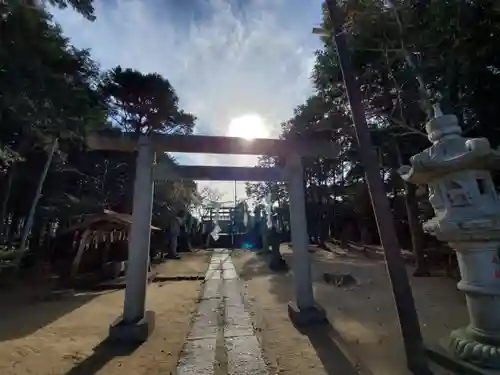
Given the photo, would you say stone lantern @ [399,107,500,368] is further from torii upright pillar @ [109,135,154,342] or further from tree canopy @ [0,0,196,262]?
tree canopy @ [0,0,196,262]

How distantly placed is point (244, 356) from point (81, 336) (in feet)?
9.90

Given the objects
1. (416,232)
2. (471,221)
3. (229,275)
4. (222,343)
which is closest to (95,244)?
(229,275)

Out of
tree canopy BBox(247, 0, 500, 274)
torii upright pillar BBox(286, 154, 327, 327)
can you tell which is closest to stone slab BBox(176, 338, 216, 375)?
torii upright pillar BBox(286, 154, 327, 327)

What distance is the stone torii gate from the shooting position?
206 inches

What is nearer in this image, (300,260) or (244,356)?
(244,356)

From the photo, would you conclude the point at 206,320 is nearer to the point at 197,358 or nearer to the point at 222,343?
the point at 222,343

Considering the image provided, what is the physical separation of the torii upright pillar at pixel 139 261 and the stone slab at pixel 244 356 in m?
1.47

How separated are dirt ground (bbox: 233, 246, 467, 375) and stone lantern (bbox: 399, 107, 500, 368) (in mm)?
577

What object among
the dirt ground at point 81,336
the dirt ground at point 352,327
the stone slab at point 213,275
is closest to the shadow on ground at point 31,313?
the dirt ground at point 81,336

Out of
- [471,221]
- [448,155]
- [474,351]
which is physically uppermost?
[448,155]

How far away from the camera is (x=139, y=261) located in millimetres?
5297

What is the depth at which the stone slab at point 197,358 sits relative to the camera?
3770 mm

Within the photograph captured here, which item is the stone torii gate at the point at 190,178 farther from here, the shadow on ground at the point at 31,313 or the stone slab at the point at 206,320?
the shadow on ground at the point at 31,313

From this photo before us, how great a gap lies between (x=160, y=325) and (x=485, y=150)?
570 cm
